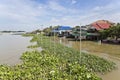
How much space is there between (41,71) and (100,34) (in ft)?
116

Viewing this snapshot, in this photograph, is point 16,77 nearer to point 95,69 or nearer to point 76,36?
point 95,69

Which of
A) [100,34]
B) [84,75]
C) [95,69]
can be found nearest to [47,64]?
[95,69]

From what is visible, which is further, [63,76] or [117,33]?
[117,33]

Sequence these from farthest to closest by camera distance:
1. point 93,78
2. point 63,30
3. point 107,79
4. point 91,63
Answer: point 63,30
point 91,63
point 107,79
point 93,78

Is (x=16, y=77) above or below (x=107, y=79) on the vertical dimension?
above

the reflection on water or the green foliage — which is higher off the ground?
the green foliage

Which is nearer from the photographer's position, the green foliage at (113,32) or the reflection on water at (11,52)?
the reflection on water at (11,52)

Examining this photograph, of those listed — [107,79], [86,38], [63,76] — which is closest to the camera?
[63,76]

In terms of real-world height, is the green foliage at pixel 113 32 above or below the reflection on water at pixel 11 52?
above

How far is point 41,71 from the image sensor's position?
1002 centimetres

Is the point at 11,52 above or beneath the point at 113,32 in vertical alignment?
beneath

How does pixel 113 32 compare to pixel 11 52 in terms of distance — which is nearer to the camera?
pixel 11 52

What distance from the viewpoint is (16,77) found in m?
8.91

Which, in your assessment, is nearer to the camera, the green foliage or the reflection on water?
the reflection on water
